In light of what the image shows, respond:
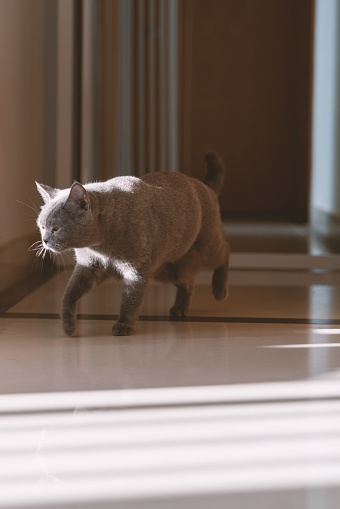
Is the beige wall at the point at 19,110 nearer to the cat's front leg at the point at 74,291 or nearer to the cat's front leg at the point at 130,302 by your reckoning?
the cat's front leg at the point at 74,291

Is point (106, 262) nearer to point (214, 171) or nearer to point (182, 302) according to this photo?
point (182, 302)

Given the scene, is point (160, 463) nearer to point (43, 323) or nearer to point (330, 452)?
point (330, 452)

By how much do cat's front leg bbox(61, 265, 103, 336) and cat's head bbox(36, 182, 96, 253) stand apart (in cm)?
17

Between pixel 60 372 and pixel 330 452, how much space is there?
660 millimetres

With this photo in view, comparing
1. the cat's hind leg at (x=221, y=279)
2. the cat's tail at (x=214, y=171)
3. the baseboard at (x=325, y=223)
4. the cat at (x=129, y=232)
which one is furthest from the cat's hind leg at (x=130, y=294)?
the baseboard at (x=325, y=223)

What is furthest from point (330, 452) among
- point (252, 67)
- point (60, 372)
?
point (252, 67)

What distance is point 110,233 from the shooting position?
1867 millimetres

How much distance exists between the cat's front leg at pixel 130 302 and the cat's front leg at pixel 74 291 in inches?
4.2

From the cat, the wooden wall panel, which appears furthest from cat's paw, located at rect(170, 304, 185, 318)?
the wooden wall panel

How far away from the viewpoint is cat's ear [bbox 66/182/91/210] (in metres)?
1.77

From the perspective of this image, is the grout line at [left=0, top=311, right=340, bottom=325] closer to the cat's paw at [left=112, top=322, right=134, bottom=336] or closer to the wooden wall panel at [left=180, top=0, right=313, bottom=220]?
the cat's paw at [left=112, top=322, right=134, bottom=336]

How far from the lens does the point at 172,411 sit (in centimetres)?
133

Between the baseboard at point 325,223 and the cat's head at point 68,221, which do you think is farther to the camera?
the baseboard at point 325,223

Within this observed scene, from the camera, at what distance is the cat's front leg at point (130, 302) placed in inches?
74.8
